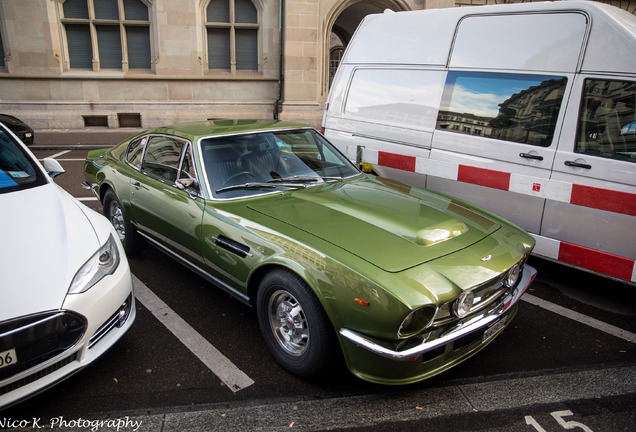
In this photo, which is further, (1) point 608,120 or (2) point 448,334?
(1) point 608,120

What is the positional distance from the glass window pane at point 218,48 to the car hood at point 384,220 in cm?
1258

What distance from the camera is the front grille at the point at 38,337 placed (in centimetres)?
233

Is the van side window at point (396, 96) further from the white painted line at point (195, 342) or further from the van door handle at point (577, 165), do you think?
the white painted line at point (195, 342)

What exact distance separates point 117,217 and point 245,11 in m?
11.8

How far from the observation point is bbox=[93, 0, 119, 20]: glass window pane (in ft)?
47.0

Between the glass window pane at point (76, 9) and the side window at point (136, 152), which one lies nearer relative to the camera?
the side window at point (136, 152)

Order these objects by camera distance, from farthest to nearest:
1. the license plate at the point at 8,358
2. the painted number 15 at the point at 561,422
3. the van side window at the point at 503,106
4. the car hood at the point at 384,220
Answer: the van side window at the point at 503,106
the car hood at the point at 384,220
the painted number 15 at the point at 561,422
the license plate at the point at 8,358

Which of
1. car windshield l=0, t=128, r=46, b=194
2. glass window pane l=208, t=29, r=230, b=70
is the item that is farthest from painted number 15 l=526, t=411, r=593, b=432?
glass window pane l=208, t=29, r=230, b=70

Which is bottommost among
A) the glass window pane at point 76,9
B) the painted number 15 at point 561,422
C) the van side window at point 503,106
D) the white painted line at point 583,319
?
the white painted line at point 583,319

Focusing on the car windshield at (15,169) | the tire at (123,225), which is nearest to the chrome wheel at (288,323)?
the car windshield at (15,169)

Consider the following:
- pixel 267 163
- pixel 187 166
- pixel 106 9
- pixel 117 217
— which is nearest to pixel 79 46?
pixel 106 9

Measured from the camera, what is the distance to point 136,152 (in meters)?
4.72

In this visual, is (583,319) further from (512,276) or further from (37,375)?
(37,375)

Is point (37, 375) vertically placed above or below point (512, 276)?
below
